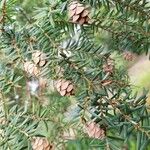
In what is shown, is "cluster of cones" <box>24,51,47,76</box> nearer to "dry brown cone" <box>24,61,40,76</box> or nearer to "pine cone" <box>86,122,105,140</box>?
"dry brown cone" <box>24,61,40,76</box>

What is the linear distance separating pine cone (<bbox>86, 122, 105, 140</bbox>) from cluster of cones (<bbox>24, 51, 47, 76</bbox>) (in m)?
0.17

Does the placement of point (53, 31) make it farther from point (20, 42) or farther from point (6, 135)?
point (6, 135)

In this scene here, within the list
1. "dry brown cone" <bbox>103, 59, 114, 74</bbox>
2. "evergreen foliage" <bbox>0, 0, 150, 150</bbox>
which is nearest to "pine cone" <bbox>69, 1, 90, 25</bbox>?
"evergreen foliage" <bbox>0, 0, 150, 150</bbox>

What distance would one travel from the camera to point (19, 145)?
79cm

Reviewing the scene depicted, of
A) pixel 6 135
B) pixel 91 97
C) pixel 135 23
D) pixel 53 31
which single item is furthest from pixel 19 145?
pixel 135 23

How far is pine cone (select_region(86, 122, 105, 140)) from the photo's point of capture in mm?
717

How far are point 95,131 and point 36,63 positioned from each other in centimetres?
19

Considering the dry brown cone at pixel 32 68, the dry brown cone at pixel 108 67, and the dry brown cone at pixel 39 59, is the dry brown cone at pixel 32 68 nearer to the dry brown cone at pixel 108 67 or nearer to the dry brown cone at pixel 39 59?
the dry brown cone at pixel 39 59

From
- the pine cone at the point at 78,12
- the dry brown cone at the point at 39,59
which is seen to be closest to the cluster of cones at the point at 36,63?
the dry brown cone at the point at 39,59

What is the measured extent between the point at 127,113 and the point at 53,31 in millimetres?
275

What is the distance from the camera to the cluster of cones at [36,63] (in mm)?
811

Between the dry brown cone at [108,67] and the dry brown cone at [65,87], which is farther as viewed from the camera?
the dry brown cone at [108,67]

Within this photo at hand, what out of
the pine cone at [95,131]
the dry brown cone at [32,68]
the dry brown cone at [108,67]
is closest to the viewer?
the pine cone at [95,131]

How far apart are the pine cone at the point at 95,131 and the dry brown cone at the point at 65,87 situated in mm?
85
